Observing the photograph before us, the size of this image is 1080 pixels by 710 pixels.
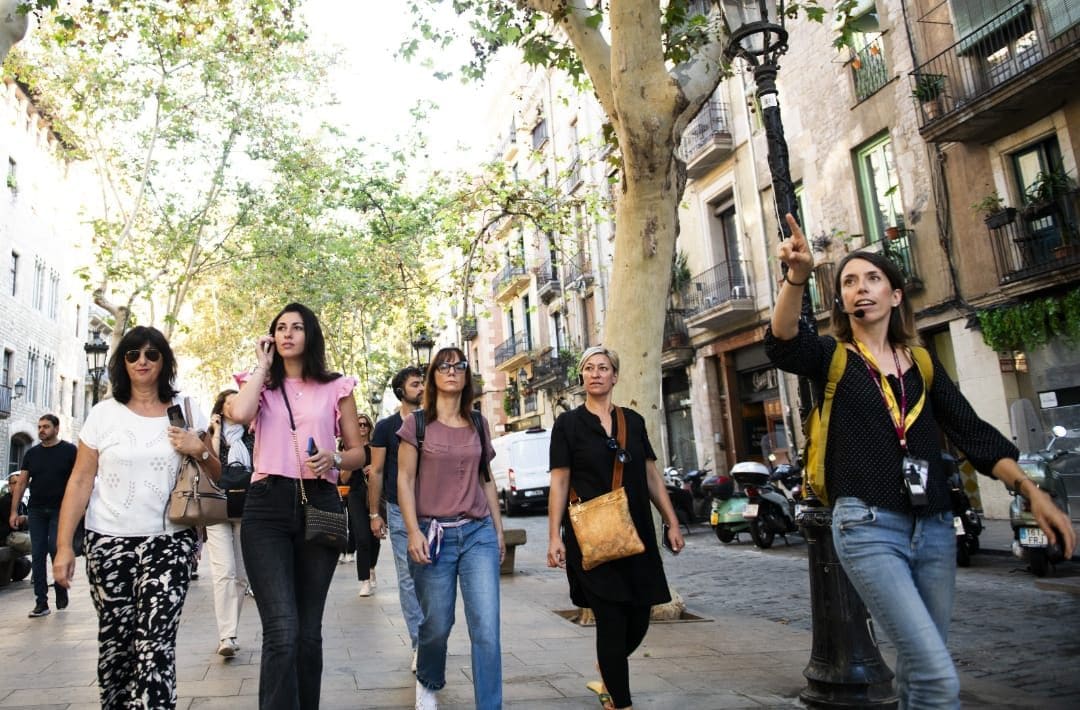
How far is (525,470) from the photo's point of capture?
25297mm

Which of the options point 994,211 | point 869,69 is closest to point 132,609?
point 994,211

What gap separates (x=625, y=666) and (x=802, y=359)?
199 centimetres

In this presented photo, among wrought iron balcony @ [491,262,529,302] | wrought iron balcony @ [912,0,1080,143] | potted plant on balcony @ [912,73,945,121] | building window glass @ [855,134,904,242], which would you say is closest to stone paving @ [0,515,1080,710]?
wrought iron balcony @ [912,0,1080,143]

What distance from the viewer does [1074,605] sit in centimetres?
715

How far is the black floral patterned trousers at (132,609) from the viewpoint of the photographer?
359 centimetres

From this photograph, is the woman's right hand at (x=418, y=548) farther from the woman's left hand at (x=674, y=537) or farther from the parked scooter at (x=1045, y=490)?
the parked scooter at (x=1045, y=490)

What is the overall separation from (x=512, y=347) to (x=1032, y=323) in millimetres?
27714

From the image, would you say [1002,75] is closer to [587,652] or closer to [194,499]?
[587,652]

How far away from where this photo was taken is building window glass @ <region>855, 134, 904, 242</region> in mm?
16922

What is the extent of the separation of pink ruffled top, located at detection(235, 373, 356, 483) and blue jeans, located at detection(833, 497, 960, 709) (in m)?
2.16

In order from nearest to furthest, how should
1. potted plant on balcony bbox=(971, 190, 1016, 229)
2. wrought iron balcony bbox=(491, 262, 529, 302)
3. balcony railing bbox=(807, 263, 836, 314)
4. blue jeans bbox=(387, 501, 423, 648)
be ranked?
blue jeans bbox=(387, 501, 423, 648) < potted plant on balcony bbox=(971, 190, 1016, 229) < balcony railing bbox=(807, 263, 836, 314) < wrought iron balcony bbox=(491, 262, 529, 302)

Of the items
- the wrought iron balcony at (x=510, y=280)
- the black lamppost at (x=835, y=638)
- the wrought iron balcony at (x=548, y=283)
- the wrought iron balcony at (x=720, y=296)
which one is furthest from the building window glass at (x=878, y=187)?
the wrought iron balcony at (x=510, y=280)

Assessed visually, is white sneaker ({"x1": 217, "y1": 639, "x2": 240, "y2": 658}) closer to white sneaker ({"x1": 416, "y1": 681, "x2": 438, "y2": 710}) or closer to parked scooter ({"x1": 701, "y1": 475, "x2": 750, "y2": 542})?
white sneaker ({"x1": 416, "y1": 681, "x2": 438, "y2": 710})

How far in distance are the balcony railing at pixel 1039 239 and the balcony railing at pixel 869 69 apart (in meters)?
4.19
